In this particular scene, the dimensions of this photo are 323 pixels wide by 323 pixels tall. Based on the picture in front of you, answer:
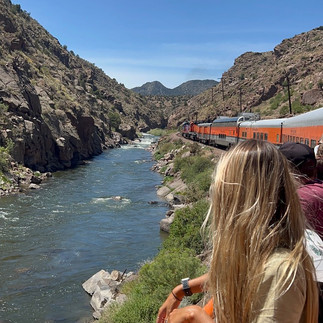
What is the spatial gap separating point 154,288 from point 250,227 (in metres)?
8.10

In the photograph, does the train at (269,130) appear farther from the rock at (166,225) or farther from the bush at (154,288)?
the rock at (166,225)

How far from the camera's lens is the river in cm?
1252

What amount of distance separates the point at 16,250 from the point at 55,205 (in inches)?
330

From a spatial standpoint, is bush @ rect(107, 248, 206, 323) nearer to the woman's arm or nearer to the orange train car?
the woman's arm

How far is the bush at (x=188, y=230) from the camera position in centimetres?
1398

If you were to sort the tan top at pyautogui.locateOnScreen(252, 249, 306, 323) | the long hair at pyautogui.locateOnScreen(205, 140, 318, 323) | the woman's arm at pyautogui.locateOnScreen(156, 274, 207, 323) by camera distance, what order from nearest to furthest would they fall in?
the tan top at pyautogui.locateOnScreen(252, 249, 306, 323)
the long hair at pyautogui.locateOnScreen(205, 140, 318, 323)
the woman's arm at pyautogui.locateOnScreen(156, 274, 207, 323)

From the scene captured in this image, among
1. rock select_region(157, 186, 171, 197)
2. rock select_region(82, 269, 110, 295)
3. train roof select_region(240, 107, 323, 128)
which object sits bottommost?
rock select_region(157, 186, 171, 197)

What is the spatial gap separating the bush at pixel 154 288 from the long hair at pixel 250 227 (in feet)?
22.9

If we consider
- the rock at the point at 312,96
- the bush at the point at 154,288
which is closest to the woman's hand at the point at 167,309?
the bush at the point at 154,288

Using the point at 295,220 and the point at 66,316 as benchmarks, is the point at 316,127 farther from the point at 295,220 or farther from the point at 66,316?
the point at 295,220

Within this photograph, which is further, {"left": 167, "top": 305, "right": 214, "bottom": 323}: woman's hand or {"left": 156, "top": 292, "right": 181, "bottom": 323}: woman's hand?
{"left": 156, "top": 292, "right": 181, "bottom": 323}: woman's hand

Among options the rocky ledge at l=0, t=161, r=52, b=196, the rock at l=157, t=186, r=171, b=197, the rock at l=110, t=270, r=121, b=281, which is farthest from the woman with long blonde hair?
the rocky ledge at l=0, t=161, r=52, b=196

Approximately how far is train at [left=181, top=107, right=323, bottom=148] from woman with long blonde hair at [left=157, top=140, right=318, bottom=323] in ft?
1.24

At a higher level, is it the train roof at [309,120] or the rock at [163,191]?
the train roof at [309,120]
